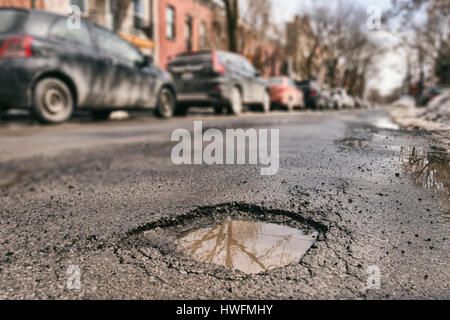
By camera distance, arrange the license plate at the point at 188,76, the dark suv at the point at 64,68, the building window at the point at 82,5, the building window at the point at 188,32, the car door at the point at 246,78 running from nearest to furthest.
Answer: the dark suv at the point at 64,68
the license plate at the point at 188,76
the car door at the point at 246,78
the building window at the point at 82,5
the building window at the point at 188,32

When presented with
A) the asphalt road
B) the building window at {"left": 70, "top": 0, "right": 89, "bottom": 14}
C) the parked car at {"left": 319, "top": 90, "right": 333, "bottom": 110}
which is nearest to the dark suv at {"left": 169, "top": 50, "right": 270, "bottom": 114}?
the asphalt road

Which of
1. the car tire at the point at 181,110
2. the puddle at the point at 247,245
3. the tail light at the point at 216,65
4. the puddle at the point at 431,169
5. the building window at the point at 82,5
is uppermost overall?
the building window at the point at 82,5

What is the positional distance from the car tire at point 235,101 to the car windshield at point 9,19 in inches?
203

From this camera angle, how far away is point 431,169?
2.39 metres

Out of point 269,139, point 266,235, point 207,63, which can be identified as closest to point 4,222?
point 266,235

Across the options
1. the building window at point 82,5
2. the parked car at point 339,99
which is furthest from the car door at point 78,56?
the parked car at point 339,99

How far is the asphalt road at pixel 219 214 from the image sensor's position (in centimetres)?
138

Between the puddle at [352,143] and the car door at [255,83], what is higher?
the car door at [255,83]

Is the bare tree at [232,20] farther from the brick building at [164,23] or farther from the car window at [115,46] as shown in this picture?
the car window at [115,46]

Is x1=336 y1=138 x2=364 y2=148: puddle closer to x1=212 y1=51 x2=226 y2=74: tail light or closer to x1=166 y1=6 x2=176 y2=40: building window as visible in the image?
x1=212 y1=51 x2=226 y2=74: tail light

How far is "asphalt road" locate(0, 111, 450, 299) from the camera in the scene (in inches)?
54.5

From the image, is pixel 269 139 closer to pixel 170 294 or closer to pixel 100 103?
pixel 170 294

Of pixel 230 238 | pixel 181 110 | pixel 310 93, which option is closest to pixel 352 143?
pixel 230 238
